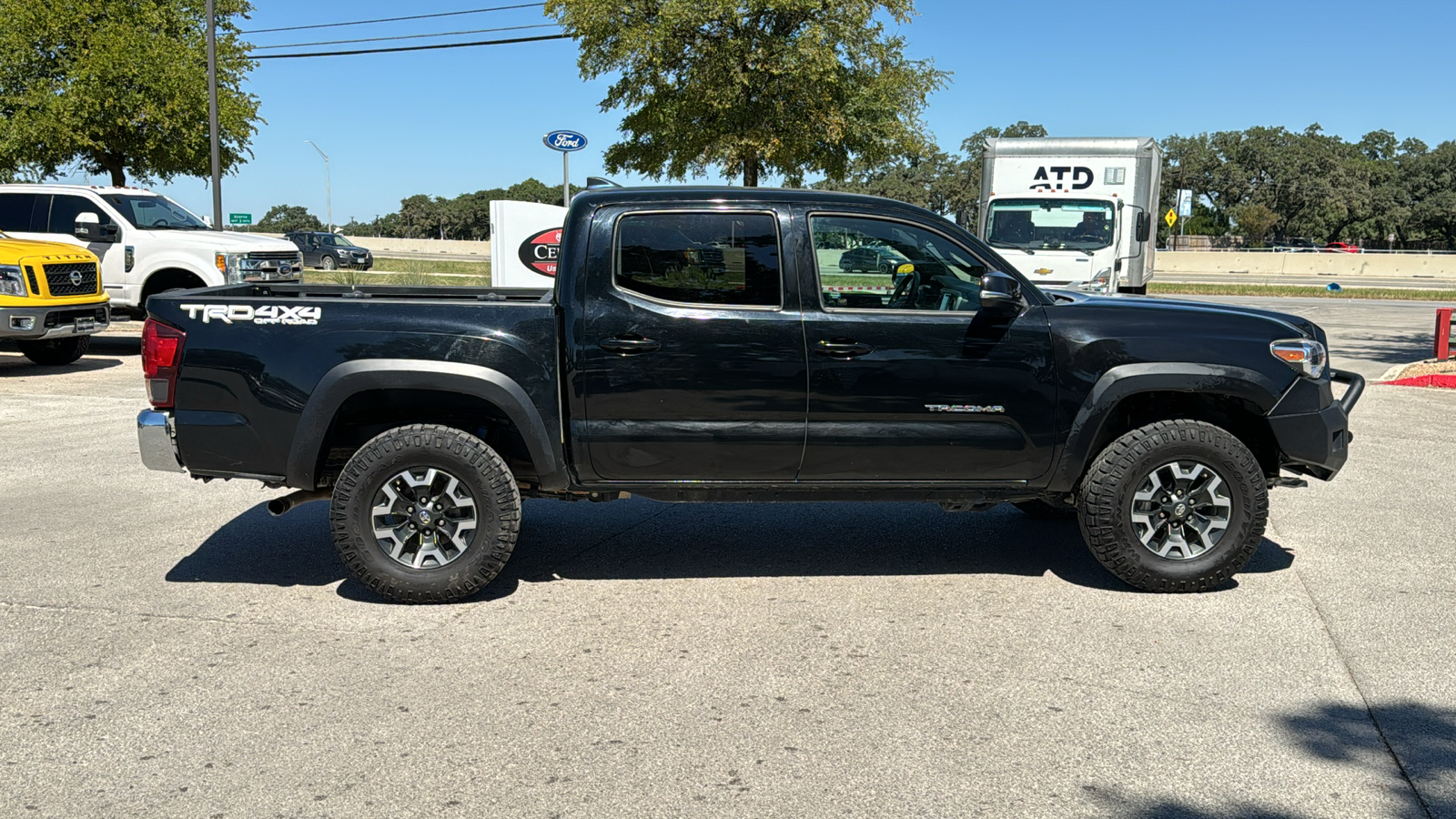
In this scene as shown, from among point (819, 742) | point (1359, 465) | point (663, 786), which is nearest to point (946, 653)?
point (819, 742)

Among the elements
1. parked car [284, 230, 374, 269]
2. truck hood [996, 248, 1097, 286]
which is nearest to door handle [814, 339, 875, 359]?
truck hood [996, 248, 1097, 286]

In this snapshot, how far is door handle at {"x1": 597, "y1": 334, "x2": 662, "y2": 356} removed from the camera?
198 inches

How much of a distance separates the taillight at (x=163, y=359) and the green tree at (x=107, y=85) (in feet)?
64.1

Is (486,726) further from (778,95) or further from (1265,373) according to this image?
(778,95)

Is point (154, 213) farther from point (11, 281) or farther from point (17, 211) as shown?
point (11, 281)

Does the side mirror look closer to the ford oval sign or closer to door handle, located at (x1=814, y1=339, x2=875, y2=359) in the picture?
the ford oval sign

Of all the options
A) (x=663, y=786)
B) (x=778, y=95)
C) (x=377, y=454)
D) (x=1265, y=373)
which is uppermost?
(x=778, y=95)

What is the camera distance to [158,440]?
5.12 m

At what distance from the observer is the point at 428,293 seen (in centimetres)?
641

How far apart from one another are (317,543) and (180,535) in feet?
2.62

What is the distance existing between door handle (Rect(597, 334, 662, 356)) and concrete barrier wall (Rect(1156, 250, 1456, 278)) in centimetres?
4451

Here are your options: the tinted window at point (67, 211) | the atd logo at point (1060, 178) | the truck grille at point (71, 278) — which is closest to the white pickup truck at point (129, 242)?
the tinted window at point (67, 211)

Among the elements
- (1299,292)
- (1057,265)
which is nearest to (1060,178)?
(1057,265)

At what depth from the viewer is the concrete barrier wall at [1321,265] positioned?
152 feet
